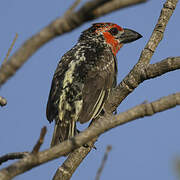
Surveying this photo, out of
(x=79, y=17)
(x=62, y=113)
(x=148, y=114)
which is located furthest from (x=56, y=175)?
(x=79, y=17)

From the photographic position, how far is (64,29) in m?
1.95

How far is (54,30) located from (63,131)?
322cm

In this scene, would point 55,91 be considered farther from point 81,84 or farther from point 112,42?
point 112,42

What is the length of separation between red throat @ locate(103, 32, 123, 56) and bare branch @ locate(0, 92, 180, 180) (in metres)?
3.78

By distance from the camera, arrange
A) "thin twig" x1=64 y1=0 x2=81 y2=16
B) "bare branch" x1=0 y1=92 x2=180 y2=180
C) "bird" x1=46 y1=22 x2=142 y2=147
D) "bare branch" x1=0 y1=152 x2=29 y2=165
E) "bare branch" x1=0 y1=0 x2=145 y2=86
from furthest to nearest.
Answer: "bird" x1=46 y1=22 x2=142 y2=147
"bare branch" x1=0 y1=152 x2=29 y2=165
"bare branch" x1=0 y1=92 x2=180 y2=180
"thin twig" x1=64 y1=0 x2=81 y2=16
"bare branch" x1=0 y1=0 x2=145 y2=86

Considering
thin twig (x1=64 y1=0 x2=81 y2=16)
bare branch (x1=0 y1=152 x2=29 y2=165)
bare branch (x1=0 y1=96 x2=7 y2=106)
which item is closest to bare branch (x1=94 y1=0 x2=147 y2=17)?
thin twig (x1=64 y1=0 x2=81 y2=16)

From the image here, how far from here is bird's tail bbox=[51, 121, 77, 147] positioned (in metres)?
4.96

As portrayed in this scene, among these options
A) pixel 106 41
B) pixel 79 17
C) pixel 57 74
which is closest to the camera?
pixel 79 17

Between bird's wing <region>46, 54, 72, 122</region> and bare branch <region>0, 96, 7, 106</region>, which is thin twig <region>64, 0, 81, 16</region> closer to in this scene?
bare branch <region>0, 96, 7, 106</region>

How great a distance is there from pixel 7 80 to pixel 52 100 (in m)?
3.35

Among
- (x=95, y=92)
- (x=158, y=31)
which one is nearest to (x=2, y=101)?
(x=95, y=92)

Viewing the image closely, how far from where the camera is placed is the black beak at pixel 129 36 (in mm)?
6707

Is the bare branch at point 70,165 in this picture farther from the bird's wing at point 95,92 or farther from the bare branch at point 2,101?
the bare branch at point 2,101

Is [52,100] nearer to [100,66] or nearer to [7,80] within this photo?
[100,66]
